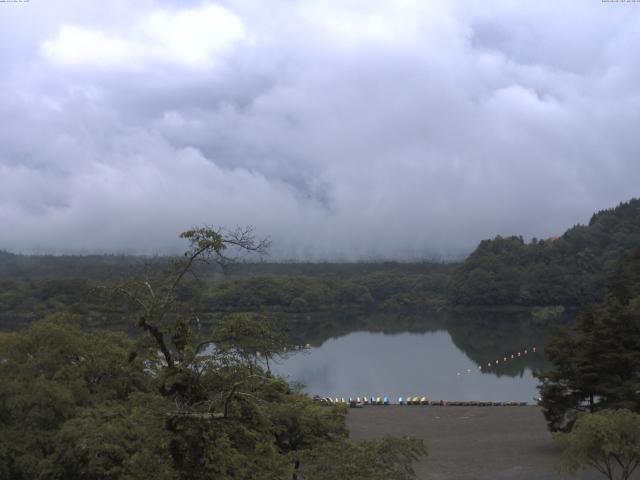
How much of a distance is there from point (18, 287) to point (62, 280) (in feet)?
28.1

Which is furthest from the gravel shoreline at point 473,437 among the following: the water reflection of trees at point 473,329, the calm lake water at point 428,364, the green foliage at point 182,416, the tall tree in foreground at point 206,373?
the water reflection of trees at point 473,329

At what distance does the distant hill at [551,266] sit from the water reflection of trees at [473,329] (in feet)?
17.5

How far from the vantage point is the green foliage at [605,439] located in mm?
15680

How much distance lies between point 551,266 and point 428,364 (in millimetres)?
62390

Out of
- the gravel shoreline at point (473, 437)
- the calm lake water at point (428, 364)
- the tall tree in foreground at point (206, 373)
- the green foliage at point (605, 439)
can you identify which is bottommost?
the calm lake water at point (428, 364)

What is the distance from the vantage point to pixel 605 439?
1561cm

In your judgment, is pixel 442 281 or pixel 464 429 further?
pixel 442 281

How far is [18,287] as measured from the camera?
88.3 metres

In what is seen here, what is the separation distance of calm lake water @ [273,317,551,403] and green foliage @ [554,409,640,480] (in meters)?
14.4

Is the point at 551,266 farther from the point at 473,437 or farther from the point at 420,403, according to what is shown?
the point at 473,437

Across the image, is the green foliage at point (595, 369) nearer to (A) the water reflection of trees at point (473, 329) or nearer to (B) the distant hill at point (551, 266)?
(A) the water reflection of trees at point (473, 329)

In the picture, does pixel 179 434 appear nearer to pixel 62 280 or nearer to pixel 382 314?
pixel 62 280

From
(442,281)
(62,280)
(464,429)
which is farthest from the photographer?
(442,281)

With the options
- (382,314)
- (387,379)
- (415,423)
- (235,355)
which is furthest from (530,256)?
(235,355)
